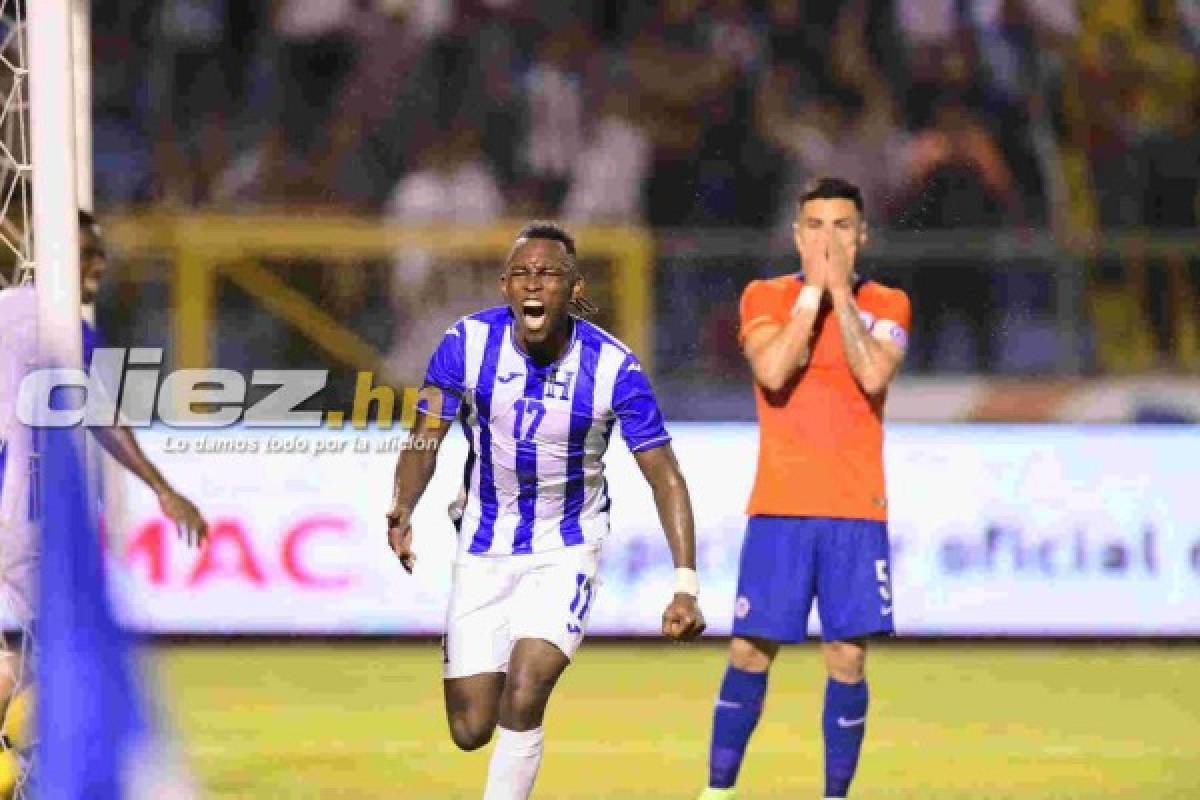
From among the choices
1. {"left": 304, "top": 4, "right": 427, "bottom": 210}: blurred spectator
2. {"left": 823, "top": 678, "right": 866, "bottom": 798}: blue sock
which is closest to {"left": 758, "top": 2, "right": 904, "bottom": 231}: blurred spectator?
{"left": 304, "top": 4, "right": 427, "bottom": 210}: blurred spectator

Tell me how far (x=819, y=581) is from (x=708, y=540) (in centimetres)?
484

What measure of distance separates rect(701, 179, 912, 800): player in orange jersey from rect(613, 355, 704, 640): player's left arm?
100 centimetres

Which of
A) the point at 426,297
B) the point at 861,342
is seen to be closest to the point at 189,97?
the point at 426,297

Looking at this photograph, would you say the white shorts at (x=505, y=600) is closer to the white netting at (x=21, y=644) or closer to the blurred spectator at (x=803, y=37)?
the white netting at (x=21, y=644)

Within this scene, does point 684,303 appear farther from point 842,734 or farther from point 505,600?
Result: point 505,600

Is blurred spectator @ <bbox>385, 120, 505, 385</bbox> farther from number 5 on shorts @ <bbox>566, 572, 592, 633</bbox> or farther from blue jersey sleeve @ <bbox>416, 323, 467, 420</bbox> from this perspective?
number 5 on shorts @ <bbox>566, 572, 592, 633</bbox>

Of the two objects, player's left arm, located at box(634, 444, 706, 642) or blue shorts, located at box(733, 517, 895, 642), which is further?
blue shorts, located at box(733, 517, 895, 642)

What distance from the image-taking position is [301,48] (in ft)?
52.4

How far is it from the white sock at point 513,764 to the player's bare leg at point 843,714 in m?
1.37

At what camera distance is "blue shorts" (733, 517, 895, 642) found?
777cm

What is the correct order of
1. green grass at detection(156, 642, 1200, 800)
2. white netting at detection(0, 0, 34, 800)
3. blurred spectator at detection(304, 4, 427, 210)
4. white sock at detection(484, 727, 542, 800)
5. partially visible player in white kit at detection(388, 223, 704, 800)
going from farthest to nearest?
blurred spectator at detection(304, 4, 427, 210) → green grass at detection(156, 642, 1200, 800) → white netting at detection(0, 0, 34, 800) → partially visible player in white kit at detection(388, 223, 704, 800) → white sock at detection(484, 727, 542, 800)

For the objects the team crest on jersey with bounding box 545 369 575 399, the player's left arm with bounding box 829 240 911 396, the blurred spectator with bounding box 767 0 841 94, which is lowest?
the team crest on jersey with bounding box 545 369 575 399

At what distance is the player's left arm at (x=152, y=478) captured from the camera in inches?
322

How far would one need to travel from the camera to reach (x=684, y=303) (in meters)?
13.8
